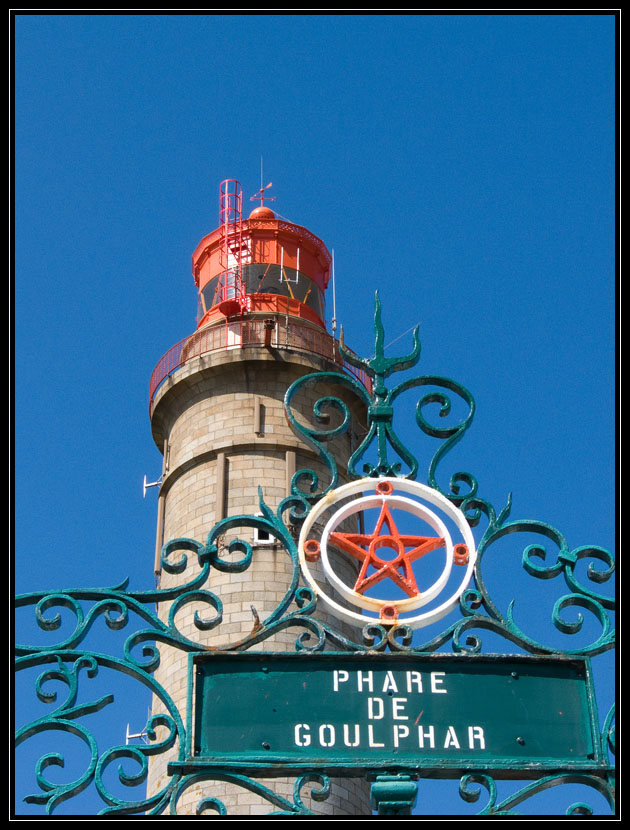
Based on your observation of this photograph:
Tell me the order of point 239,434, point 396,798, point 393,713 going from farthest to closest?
1. point 239,434
2. point 393,713
3. point 396,798

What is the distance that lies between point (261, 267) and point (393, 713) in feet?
83.0

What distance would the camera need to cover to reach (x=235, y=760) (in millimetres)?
9430

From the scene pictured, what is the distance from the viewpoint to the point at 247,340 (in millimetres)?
30828

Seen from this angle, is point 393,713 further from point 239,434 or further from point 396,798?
point 239,434

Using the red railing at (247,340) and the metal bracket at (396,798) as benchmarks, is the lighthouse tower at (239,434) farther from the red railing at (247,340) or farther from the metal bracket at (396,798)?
the metal bracket at (396,798)

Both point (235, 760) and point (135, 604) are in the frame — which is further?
point (135, 604)

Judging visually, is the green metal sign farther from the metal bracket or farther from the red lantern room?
the red lantern room

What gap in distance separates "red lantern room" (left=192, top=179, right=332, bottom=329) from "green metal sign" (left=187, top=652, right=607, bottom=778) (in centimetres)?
2288

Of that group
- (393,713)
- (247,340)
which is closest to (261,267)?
(247,340)

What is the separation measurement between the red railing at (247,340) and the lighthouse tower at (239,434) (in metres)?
0.03

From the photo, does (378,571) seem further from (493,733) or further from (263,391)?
(263,391)

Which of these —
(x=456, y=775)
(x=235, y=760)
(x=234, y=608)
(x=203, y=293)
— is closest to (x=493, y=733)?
(x=456, y=775)

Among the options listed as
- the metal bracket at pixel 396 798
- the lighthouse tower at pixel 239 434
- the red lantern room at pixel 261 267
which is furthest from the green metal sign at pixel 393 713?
the red lantern room at pixel 261 267
